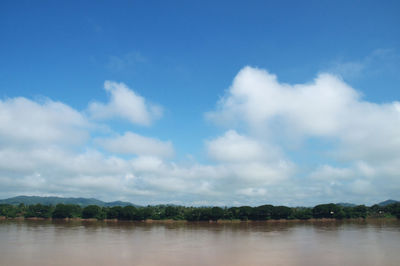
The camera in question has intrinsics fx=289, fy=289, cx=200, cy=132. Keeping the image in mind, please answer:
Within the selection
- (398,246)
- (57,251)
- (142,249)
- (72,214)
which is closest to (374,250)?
(398,246)

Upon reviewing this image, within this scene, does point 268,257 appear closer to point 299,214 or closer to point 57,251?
point 57,251

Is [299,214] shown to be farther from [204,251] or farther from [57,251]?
[57,251]

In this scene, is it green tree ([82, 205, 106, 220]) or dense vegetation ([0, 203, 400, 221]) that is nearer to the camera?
dense vegetation ([0, 203, 400, 221])

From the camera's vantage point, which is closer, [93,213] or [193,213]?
[193,213]

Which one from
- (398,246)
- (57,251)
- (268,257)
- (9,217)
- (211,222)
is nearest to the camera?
(268,257)

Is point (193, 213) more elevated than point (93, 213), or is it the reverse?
point (193, 213)

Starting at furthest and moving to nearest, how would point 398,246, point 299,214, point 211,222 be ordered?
point 299,214 < point 211,222 < point 398,246

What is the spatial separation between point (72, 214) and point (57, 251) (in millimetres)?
51924

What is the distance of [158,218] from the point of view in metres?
72.8

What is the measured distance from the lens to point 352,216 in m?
79.6

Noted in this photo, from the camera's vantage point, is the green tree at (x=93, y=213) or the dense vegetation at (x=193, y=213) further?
the green tree at (x=93, y=213)

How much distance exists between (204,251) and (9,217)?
241 ft

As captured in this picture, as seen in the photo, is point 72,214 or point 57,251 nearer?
point 57,251

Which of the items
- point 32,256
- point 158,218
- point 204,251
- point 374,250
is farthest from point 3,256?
point 158,218
